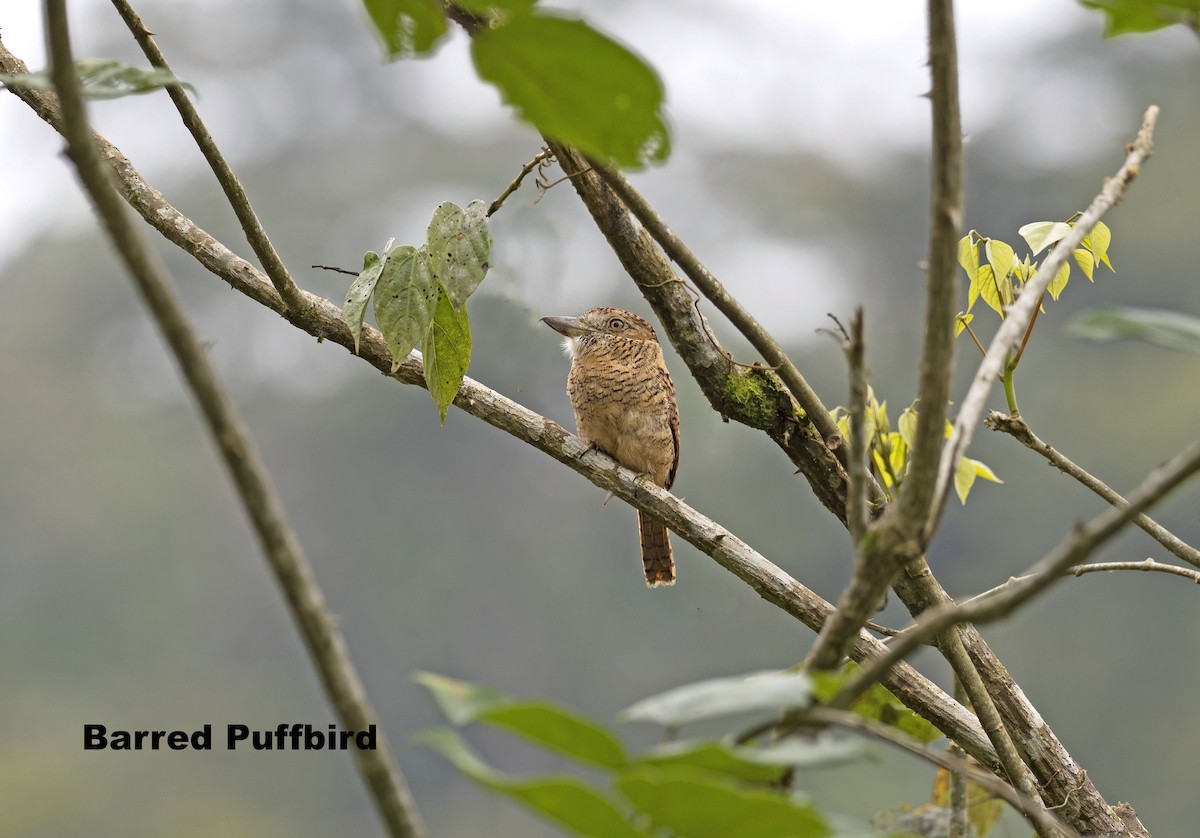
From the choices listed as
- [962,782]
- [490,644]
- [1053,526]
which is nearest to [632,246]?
[962,782]

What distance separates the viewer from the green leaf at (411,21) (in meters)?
0.66

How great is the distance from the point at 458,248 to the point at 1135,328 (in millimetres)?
1545

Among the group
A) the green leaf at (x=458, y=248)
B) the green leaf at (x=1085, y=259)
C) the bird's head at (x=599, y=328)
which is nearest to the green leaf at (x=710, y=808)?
the green leaf at (x=458, y=248)

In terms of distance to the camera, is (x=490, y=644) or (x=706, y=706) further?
(x=490, y=644)

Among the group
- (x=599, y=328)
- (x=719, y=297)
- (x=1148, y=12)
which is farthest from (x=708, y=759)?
(x=599, y=328)

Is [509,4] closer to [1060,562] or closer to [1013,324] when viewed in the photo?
[1060,562]

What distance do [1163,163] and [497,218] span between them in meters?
24.7

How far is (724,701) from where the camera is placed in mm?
586

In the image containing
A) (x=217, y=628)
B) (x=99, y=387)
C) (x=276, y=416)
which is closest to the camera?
(x=217, y=628)

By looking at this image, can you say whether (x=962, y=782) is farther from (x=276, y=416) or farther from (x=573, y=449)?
(x=276, y=416)

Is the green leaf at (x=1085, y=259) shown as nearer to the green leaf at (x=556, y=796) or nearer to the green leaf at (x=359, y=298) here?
the green leaf at (x=359, y=298)

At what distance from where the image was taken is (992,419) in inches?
81.1

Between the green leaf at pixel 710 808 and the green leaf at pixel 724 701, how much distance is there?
6 centimetres

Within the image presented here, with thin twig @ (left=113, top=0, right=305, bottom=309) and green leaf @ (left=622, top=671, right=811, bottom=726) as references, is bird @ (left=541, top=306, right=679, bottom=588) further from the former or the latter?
green leaf @ (left=622, top=671, right=811, bottom=726)
